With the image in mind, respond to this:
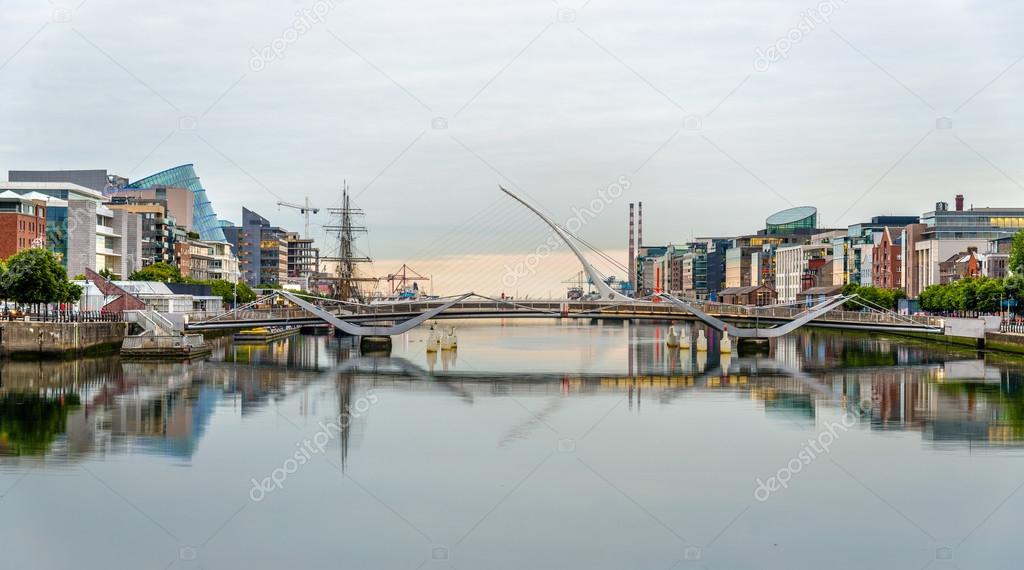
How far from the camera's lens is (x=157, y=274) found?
88875 mm

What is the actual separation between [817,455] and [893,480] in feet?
11.2

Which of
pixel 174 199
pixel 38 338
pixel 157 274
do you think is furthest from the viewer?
pixel 174 199

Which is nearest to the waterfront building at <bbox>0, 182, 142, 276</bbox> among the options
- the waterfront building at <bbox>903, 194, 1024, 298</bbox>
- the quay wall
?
the quay wall

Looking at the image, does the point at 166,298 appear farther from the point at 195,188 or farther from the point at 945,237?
the point at 195,188

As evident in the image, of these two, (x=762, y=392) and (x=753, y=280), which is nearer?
(x=762, y=392)

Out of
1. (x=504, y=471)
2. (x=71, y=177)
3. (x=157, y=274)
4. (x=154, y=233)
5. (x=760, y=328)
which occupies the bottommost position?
(x=504, y=471)

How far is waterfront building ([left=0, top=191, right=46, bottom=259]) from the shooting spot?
70688 mm

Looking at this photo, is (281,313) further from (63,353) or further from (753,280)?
(753,280)

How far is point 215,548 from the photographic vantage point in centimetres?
1844

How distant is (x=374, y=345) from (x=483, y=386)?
18.7 m

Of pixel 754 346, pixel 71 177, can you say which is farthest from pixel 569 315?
pixel 71 177

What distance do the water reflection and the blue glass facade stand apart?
86.6 meters

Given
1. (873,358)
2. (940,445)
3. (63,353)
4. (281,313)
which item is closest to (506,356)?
(281,313)

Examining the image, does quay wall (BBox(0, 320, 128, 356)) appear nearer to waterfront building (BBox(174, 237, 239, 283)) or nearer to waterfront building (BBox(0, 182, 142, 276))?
waterfront building (BBox(0, 182, 142, 276))
